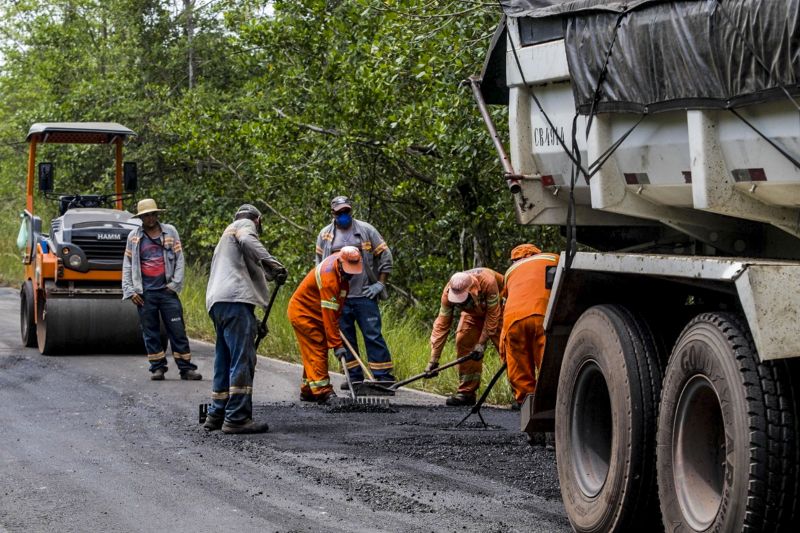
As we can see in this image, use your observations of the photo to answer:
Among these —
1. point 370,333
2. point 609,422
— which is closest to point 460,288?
point 370,333

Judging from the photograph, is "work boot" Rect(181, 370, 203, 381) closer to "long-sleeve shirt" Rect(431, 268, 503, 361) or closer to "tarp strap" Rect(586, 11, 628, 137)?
"long-sleeve shirt" Rect(431, 268, 503, 361)

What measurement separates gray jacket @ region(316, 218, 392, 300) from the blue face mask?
0.26 feet

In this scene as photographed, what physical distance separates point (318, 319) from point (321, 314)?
0.06 meters

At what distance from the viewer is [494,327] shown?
10.6 m

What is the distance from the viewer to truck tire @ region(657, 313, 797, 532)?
4.54 meters

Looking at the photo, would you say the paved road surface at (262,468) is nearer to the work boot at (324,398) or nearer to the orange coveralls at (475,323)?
the work boot at (324,398)

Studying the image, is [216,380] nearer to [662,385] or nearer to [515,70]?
[515,70]

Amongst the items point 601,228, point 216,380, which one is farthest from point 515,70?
point 216,380

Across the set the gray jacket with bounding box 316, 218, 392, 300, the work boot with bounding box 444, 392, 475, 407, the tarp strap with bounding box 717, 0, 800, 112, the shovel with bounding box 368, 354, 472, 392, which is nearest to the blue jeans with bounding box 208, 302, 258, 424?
the shovel with bounding box 368, 354, 472, 392

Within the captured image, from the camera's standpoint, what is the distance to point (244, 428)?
914cm

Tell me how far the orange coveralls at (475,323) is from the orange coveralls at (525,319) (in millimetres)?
1526

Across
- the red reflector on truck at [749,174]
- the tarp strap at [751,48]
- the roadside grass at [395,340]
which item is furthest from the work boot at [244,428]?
the tarp strap at [751,48]

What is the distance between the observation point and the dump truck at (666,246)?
14.9ft

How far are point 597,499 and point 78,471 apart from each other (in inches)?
130
